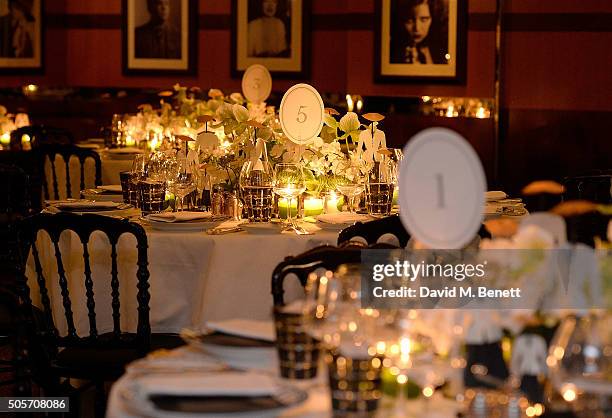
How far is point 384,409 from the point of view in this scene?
2.08 meters

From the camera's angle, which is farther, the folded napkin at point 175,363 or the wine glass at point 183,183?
the wine glass at point 183,183

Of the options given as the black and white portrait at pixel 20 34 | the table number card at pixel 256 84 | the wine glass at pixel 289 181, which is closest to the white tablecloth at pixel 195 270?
the wine glass at pixel 289 181

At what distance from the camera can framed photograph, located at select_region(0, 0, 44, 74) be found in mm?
12016

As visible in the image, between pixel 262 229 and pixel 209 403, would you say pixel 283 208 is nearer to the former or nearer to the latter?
pixel 262 229

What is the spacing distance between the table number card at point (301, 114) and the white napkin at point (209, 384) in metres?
2.87

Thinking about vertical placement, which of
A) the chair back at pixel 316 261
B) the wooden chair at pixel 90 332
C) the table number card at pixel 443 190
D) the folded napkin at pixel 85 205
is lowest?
the wooden chair at pixel 90 332

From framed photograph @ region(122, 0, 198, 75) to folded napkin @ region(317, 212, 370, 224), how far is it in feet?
24.0

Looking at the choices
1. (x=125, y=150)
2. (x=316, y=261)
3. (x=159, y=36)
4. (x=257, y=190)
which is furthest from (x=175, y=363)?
(x=159, y=36)

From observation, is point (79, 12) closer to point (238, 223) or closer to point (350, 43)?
point (350, 43)

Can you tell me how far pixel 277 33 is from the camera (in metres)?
11.7

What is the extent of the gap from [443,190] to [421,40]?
835 cm

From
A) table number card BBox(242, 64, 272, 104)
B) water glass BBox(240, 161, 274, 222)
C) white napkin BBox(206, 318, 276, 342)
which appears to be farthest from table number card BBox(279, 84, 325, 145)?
white napkin BBox(206, 318, 276, 342)

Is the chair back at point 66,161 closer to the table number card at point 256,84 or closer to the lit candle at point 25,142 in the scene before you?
the lit candle at point 25,142

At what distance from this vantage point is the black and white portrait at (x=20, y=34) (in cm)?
1201
